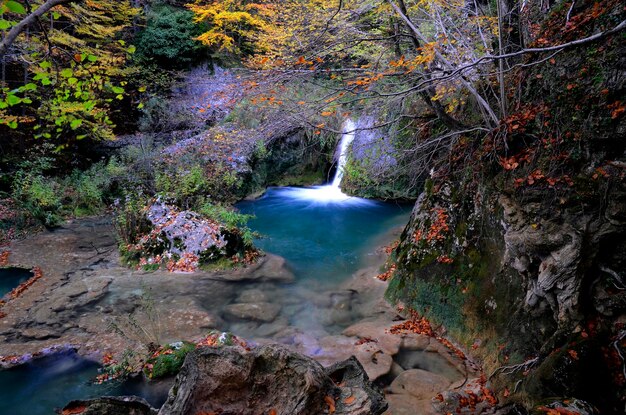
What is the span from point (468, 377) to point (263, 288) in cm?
450

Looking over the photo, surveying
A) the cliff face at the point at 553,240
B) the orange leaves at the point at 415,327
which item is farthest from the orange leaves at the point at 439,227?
the orange leaves at the point at 415,327

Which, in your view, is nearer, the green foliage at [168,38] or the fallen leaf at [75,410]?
the fallen leaf at [75,410]

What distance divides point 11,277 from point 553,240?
10.3 m

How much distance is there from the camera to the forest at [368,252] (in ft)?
10.1

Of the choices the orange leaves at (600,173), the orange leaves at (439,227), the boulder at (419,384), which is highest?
the orange leaves at (600,173)

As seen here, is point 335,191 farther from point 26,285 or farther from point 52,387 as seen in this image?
point 52,387

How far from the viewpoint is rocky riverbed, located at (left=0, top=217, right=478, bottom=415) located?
4.95m

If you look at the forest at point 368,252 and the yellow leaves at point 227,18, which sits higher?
the yellow leaves at point 227,18

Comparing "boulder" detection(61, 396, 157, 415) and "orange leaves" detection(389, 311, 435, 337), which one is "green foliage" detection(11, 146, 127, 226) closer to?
"boulder" detection(61, 396, 157, 415)

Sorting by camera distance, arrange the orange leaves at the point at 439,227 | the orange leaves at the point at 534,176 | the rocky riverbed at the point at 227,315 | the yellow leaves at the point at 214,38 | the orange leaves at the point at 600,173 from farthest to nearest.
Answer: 1. the yellow leaves at the point at 214,38
2. the orange leaves at the point at 439,227
3. the rocky riverbed at the point at 227,315
4. the orange leaves at the point at 534,176
5. the orange leaves at the point at 600,173

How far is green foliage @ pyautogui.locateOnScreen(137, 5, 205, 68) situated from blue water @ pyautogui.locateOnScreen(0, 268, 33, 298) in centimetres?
1134

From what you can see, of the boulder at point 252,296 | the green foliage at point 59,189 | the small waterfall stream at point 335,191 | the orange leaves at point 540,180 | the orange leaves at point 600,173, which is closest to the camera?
the orange leaves at point 600,173

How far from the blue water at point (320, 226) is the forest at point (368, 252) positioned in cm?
12

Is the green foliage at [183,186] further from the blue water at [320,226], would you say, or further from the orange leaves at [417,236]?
the orange leaves at [417,236]
